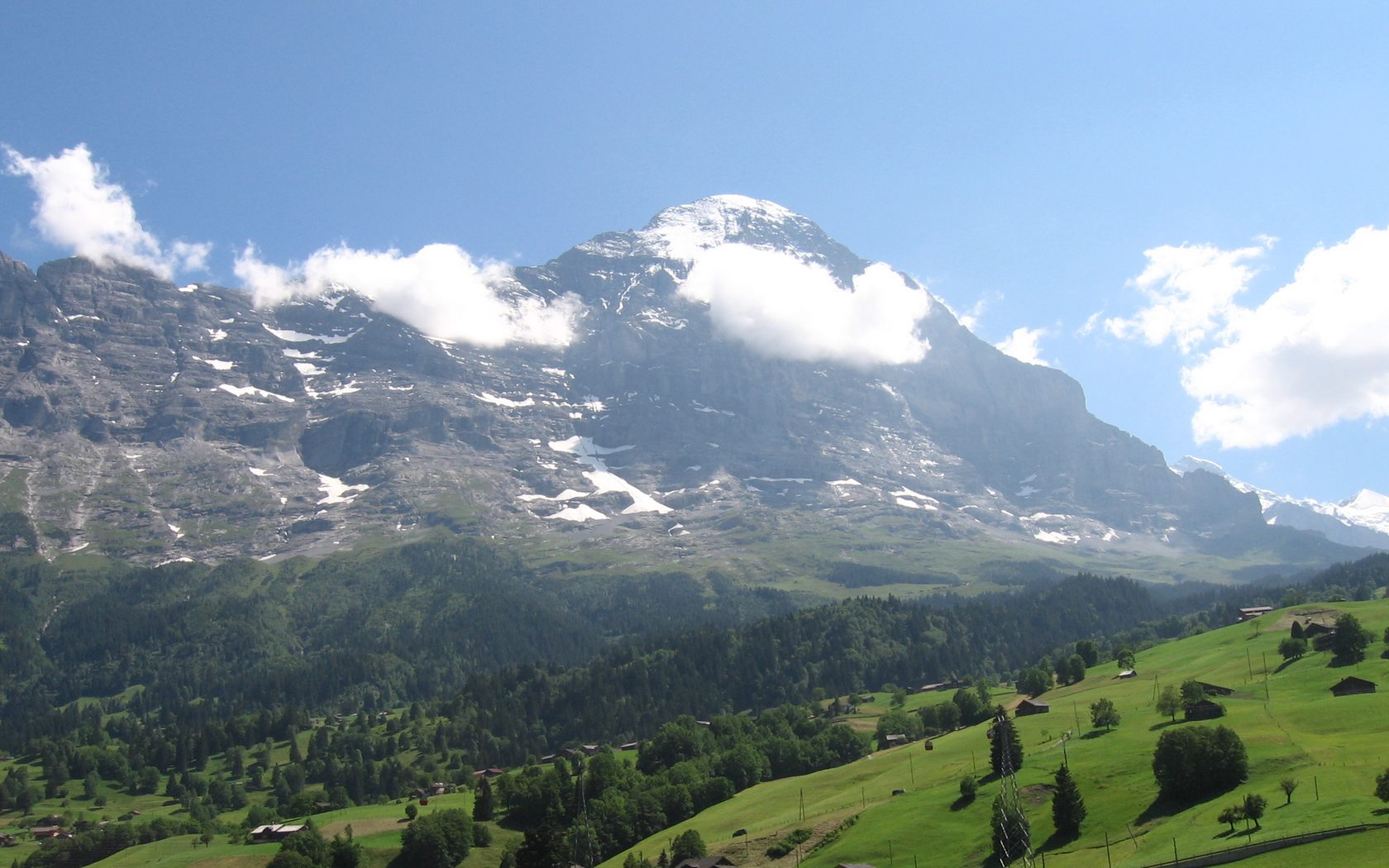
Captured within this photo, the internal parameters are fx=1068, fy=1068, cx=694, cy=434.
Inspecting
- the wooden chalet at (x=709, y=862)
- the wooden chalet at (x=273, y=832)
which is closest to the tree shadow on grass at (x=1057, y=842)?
the wooden chalet at (x=709, y=862)

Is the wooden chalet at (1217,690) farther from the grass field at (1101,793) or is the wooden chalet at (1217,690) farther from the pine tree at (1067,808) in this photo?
the pine tree at (1067,808)

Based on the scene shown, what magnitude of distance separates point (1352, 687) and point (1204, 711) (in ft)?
52.4

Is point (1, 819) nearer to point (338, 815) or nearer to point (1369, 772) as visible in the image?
point (338, 815)

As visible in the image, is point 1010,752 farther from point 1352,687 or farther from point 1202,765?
point 1352,687

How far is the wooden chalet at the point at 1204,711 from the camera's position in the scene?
109250 millimetres

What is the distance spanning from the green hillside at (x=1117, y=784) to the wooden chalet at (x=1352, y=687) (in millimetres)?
2444

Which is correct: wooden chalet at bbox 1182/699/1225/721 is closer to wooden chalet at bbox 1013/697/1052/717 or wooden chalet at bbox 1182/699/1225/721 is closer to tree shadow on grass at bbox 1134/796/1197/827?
tree shadow on grass at bbox 1134/796/1197/827

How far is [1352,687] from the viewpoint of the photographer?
111m

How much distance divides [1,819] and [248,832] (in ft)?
222

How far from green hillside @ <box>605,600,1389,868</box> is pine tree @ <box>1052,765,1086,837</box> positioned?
1009 mm

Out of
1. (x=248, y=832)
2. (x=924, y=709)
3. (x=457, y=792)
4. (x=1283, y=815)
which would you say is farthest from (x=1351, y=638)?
(x=248, y=832)

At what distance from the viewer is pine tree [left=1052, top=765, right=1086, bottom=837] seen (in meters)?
88.8

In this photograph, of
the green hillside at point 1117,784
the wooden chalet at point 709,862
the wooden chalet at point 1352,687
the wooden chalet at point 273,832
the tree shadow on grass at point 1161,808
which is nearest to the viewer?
the green hillside at point 1117,784

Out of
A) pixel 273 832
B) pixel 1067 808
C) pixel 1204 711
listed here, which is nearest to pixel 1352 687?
pixel 1204 711
